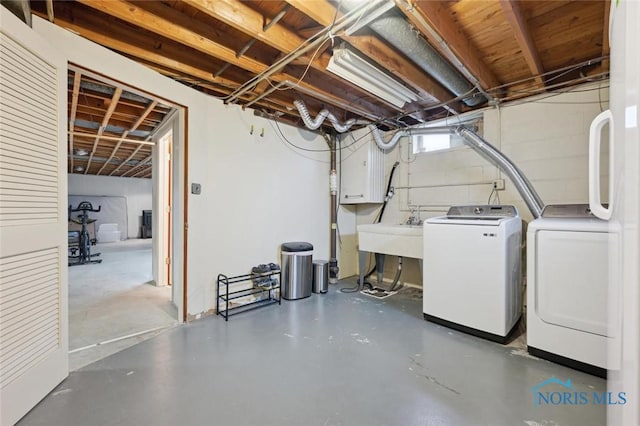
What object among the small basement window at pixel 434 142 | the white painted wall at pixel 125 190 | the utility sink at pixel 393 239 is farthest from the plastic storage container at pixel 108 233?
the small basement window at pixel 434 142

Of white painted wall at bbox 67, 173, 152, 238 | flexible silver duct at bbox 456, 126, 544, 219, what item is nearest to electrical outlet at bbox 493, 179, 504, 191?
flexible silver duct at bbox 456, 126, 544, 219

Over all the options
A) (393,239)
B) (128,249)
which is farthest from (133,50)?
(128,249)

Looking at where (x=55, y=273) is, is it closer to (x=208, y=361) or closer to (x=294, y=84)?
(x=208, y=361)

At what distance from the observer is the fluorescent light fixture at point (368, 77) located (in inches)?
83.4

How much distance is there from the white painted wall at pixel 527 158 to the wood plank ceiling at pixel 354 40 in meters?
0.17

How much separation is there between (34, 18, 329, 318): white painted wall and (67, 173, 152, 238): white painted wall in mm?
9254

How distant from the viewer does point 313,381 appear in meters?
1.72

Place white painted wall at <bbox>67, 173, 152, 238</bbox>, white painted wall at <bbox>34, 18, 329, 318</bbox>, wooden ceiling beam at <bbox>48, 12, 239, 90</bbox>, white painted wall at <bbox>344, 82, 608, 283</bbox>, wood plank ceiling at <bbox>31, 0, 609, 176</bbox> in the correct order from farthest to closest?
white painted wall at <bbox>67, 173, 152, 238</bbox> → white painted wall at <bbox>344, 82, 608, 283</bbox> → white painted wall at <bbox>34, 18, 329, 318</bbox> → wooden ceiling beam at <bbox>48, 12, 239, 90</bbox> → wood plank ceiling at <bbox>31, 0, 609, 176</bbox>

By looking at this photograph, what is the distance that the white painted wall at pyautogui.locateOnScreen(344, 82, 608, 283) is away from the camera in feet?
8.23

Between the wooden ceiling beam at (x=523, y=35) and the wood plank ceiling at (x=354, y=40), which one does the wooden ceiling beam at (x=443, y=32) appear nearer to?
the wood plank ceiling at (x=354, y=40)

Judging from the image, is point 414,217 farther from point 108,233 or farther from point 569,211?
point 108,233

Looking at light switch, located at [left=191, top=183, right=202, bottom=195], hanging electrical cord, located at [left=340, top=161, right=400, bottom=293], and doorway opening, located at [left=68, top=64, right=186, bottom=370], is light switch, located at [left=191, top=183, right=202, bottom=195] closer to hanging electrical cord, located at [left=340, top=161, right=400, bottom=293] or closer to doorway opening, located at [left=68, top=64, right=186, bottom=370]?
doorway opening, located at [left=68, top=64, right=186, bottom=370]

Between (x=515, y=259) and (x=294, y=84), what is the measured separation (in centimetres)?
259

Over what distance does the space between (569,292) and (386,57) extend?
2.21 metres
